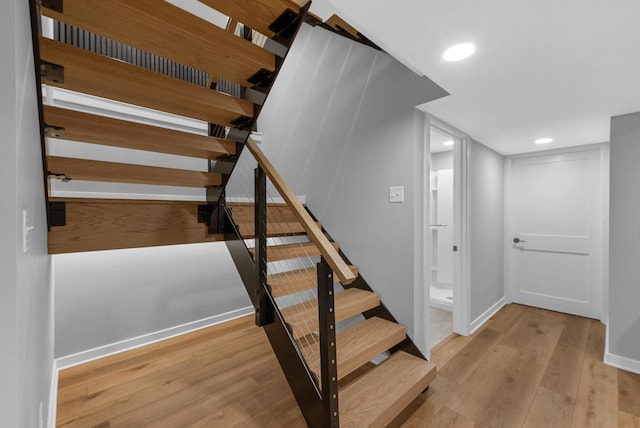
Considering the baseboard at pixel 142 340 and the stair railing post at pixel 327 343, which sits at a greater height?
the stair railing post at pixel 327 343

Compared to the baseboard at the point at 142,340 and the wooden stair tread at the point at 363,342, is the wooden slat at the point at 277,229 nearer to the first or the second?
the wooden stair tread at the point at 363,342

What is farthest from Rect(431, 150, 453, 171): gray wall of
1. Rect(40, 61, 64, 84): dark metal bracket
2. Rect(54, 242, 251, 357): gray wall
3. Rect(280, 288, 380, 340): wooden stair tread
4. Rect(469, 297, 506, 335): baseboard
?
Rect(40, 61, 64, 84): dark metal bracket

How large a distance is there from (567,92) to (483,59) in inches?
35.7

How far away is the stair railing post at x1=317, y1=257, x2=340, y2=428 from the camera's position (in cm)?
142

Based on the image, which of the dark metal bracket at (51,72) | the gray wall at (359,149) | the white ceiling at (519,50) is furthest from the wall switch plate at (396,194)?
the dark metal bracket at (51,72)

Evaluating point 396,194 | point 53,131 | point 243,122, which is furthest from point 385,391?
point 53,131

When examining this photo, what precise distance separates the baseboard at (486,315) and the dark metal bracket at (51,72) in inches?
145

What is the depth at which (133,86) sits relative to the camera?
4.35 ft

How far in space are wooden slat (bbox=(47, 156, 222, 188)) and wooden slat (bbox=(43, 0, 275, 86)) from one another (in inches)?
30.2

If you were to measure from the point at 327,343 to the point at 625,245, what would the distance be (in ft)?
8.65

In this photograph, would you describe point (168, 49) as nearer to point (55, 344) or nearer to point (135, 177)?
point (135, 177)

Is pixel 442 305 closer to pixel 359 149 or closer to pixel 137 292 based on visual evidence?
pixel 359 149

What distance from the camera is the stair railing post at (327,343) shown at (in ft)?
4.65

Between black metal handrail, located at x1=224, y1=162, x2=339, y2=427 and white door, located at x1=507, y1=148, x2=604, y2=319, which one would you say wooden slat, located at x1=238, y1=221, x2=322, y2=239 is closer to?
black metal handrail, located at x1=224, y1=162, x2=339, y2=427
